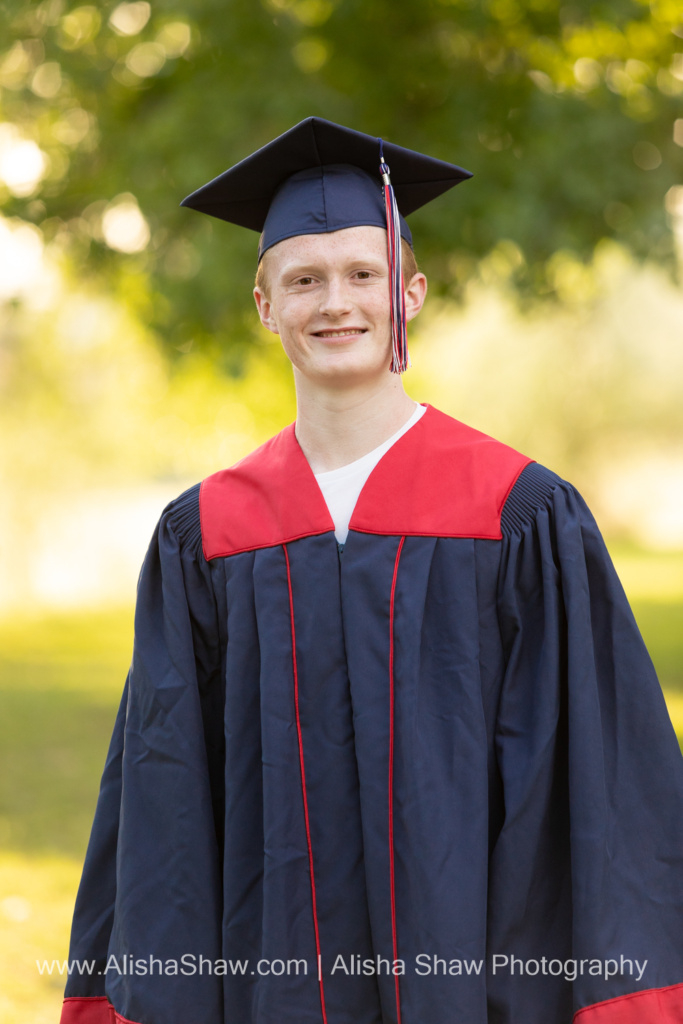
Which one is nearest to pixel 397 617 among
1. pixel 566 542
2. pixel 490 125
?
pixel 566 542

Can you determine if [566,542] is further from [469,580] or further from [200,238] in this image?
[200,238]

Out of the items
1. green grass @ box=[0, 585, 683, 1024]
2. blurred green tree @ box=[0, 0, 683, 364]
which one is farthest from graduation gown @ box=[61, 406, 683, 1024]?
blurred green tree @ box=[0, 0, 683, 364]

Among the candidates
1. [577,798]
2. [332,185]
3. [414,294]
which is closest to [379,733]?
[577,798]

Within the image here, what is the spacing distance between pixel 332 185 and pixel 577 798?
1.31 meters

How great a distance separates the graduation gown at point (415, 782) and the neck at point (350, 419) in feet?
0.23

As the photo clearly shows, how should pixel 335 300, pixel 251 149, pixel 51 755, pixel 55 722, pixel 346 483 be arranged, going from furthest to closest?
pixel 55 722
pixel 51 755
pixel 251 149
pixel 346 483
pixel 335 300

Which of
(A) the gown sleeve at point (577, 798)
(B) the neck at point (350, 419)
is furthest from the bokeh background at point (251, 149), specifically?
(B) the neck at point (350, 419)

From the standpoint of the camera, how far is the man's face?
6.46 ft

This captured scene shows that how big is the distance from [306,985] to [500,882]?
42 centimetres

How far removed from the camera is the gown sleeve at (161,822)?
1.96 m

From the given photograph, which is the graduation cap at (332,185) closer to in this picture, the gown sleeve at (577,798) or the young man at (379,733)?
the young man at (379,733)

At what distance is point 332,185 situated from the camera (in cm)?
203

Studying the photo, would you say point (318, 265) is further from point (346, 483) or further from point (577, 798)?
point (577, 798)

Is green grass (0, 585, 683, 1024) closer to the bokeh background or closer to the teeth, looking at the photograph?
the bokeh background
